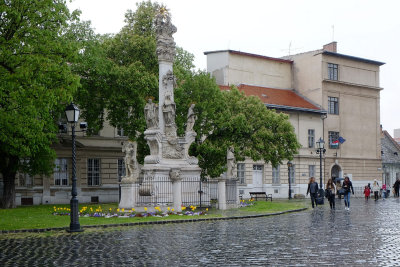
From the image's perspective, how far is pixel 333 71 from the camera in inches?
2195

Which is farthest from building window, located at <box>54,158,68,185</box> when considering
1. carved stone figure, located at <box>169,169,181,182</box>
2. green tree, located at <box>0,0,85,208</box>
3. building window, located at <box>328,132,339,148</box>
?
building window, located at <box>328,132,339,148</box>

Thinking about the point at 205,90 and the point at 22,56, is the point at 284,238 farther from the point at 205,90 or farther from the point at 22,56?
the point at 205,90

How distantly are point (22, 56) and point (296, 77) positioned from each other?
137 feet

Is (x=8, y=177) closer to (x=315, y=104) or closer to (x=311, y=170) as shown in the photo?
(x=311, y=170)

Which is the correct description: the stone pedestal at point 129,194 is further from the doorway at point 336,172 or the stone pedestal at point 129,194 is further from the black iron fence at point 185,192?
the doorway at point 336,172

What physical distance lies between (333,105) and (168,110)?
3248cm

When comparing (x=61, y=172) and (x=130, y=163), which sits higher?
(x=130, y=163)

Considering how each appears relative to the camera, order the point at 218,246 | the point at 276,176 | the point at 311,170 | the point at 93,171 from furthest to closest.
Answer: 1. the point at 311,170
2. the point at 276,176
3. the point at 93,171
4. the point at 218,246

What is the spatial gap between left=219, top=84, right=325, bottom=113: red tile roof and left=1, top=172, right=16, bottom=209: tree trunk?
865 inches

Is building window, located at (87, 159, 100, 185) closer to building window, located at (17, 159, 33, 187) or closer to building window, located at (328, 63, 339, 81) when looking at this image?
building window, located at (17, 159, 33, 187)

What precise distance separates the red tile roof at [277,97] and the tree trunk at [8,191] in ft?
72.1

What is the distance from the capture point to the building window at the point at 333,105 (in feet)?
181

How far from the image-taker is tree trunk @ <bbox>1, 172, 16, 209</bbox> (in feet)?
106

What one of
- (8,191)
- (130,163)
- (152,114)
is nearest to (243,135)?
(152,114)
